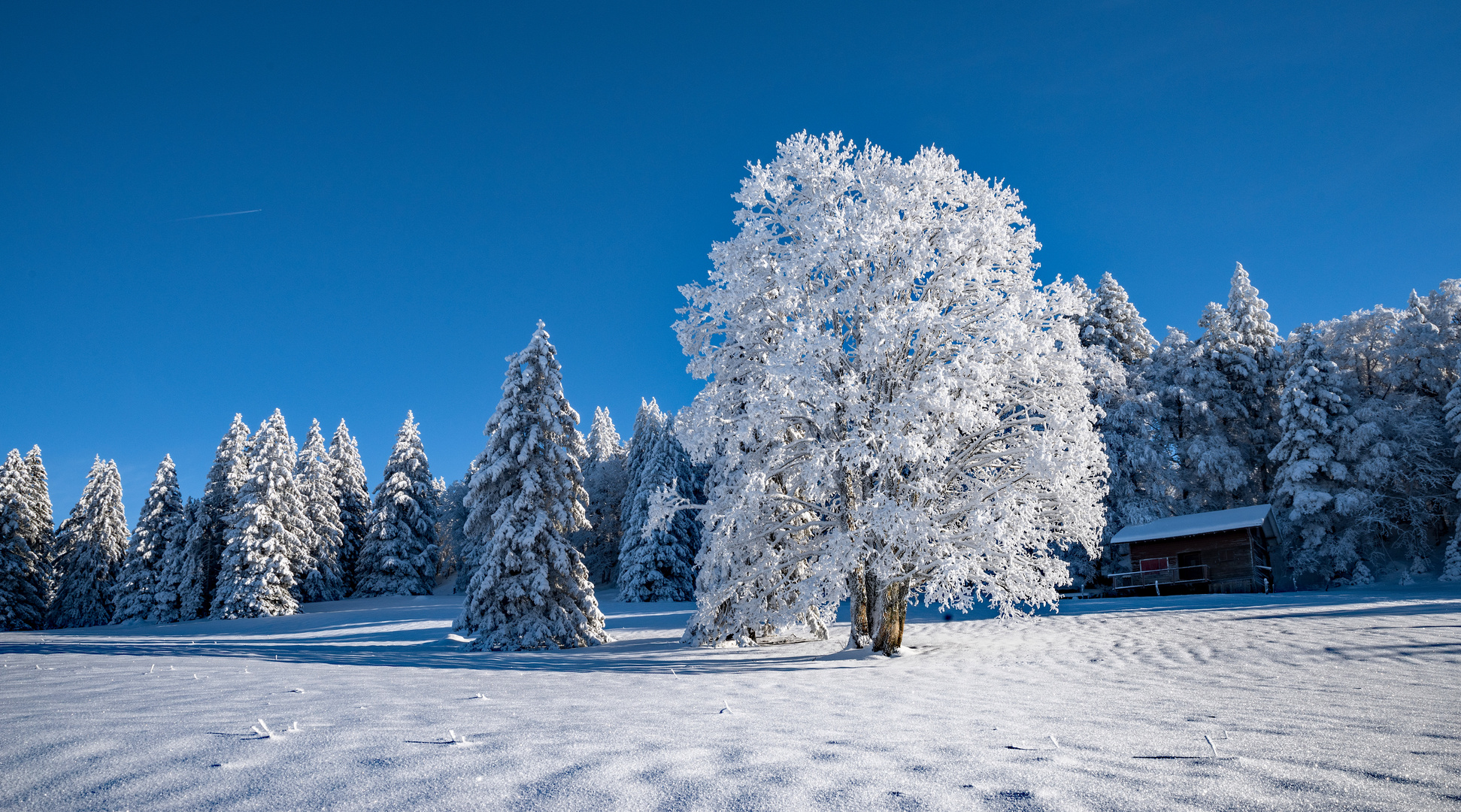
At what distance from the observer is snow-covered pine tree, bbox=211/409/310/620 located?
120ft

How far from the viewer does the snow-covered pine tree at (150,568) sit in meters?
40.0

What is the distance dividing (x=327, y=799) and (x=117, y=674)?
9.47 metres

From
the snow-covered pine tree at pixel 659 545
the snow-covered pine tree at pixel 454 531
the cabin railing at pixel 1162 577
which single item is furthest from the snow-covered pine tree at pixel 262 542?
the cabin railing at pixel 1162 577

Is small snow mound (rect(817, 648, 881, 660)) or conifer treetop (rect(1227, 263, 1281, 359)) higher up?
conifer treetop (rect(1227, 263, 1281, 359))

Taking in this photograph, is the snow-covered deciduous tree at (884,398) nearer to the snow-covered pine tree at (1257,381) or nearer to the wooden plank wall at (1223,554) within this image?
the wooden plank wall at (1223,554)

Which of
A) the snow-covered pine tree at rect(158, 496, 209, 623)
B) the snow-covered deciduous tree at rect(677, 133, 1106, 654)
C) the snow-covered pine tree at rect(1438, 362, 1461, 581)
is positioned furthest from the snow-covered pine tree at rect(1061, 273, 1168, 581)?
the snow-covered pine tree at rect(158, 496, 209, 623)

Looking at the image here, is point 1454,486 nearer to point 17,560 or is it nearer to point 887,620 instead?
point 887,620

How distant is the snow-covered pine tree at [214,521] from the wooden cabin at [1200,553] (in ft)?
151

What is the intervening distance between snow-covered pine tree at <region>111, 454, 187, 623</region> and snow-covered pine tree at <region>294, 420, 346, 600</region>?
6753 mm

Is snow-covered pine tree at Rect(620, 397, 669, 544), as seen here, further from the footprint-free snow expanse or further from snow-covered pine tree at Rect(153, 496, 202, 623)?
the footprint-free snow expanse

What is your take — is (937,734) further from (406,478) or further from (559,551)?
(406,478)

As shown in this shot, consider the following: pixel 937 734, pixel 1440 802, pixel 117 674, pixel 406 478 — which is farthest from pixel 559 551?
pixel 406 478

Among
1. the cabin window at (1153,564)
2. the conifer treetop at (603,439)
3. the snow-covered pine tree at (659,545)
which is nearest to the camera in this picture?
the cabin window at (1153,564)

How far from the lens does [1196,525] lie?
28797mm
